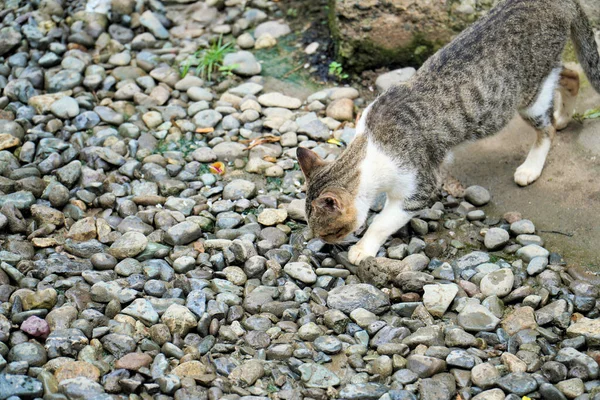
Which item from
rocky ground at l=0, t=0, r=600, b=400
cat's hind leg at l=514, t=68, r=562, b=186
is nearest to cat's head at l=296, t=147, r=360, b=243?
rocky ground at l=0, t=0, r=600, b=400

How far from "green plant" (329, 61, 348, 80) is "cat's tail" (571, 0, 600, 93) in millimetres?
1913

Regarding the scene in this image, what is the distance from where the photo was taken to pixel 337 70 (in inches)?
255

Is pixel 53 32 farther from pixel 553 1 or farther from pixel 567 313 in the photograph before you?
pixel 567 313

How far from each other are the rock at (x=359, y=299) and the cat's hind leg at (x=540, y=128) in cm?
163

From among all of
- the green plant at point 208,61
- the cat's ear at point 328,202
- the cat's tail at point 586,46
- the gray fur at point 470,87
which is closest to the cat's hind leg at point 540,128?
the gray fur at point 470,87

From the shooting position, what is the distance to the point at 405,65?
21.3 ft

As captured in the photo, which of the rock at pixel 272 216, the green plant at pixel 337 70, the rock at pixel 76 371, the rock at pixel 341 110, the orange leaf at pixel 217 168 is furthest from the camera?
the green plant at pixel 337 70

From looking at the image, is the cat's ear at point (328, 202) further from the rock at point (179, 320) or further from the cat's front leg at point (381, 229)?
the rock at point (179, 320)

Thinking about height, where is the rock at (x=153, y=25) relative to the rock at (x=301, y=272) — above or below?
above

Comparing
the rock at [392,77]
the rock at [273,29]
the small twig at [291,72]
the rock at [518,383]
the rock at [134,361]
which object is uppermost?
the rock at [134,361]

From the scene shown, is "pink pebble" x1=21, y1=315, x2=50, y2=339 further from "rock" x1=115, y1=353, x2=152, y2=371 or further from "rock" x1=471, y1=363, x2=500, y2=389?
"rock" x1=471, y1=363, x2=500, y2=389

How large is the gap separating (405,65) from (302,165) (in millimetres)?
2141

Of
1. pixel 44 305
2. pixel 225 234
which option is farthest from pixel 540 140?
pixel 44 305

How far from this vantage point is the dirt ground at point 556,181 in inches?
194
